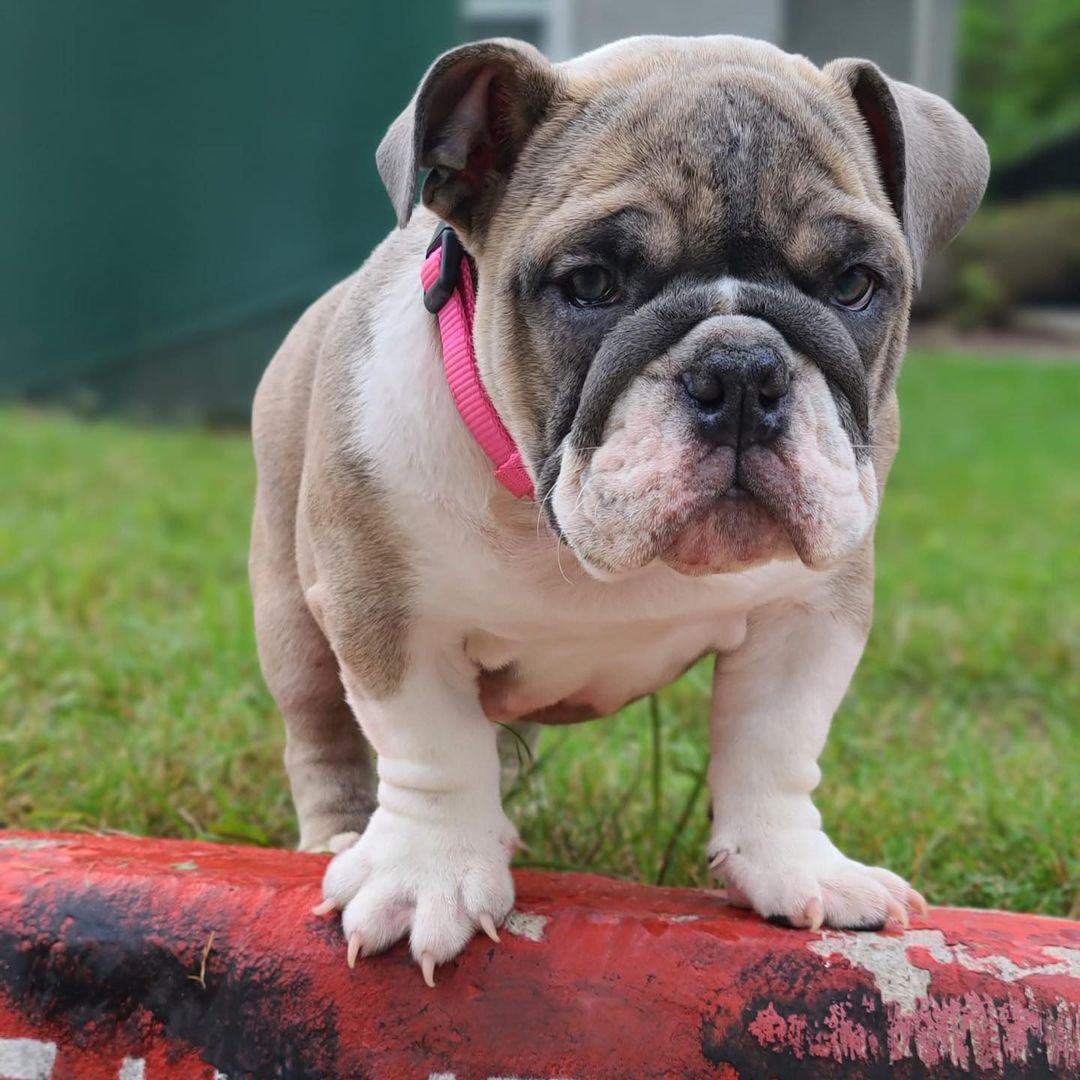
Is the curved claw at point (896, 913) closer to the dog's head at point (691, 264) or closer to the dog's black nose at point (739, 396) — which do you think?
the dog's head at point (691, 264)

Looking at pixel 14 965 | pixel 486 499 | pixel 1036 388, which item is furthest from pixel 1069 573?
pixel 1036 388

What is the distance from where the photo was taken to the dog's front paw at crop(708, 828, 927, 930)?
2801 millimetres

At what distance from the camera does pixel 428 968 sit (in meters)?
2.67

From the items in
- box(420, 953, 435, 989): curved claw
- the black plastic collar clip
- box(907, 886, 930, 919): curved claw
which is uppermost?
the black plastic collar clip

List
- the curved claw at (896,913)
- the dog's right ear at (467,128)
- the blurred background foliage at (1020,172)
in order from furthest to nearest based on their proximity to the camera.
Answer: the blurred background foliage at (1020,172)
the curved claw at (896,913)
the dog's right ear at (467,128)

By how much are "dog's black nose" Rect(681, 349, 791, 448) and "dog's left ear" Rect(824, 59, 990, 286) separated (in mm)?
522

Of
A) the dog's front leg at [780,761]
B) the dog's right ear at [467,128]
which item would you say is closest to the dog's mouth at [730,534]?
the dog's front leg at [780,761]

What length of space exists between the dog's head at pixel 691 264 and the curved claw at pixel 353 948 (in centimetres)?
75

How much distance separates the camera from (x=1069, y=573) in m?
7.04

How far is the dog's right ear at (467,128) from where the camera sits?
8.71 feet

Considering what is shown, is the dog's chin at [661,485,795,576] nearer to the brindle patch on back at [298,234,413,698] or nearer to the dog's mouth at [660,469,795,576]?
the dog's mouth at [660,469,795,576]

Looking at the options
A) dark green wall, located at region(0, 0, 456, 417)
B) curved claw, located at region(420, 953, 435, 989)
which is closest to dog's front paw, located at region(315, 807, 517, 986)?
curved claw, located at region(420, 953, 435, 989)

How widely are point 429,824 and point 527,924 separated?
25 cm

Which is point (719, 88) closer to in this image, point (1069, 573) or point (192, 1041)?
point (192, 1041)
